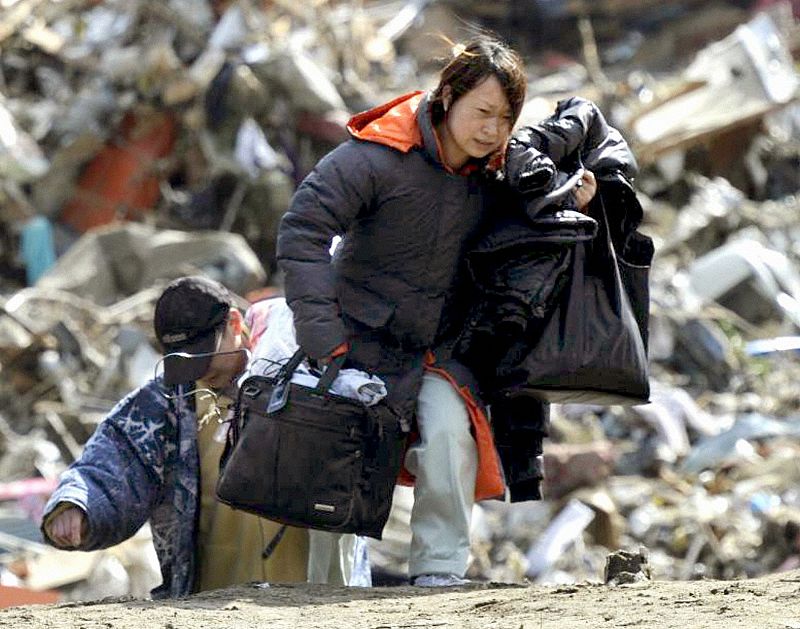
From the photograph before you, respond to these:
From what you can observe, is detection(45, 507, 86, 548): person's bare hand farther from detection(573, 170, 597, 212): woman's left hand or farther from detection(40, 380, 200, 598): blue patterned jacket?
detection(573, 170, 597, 212): woman's left hand

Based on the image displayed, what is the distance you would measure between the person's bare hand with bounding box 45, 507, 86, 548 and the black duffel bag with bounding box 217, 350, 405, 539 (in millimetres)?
468

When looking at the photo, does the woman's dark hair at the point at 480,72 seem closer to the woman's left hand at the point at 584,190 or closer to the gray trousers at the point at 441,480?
the woman's left hand at the point at 584,190

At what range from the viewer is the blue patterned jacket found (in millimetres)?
5707

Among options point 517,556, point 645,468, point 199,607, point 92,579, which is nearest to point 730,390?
point 645,468

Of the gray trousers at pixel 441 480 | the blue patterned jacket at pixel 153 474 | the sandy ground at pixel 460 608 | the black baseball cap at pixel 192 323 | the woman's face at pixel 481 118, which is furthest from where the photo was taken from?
the black baseball cap at pixel 192 323

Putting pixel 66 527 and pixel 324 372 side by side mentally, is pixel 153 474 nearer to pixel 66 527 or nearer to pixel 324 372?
pixel 66 527

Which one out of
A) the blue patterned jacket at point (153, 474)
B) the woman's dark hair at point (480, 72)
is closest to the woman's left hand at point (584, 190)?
the woman's dark hair at point (480, 72)

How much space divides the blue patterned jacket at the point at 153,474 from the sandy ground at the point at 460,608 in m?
0.43

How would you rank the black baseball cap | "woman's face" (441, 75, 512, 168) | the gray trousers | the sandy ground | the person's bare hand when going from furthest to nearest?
1. the black baseball cap
2. the person's bare hand
3. the gray trousers
4. "woman's face" (441, 75, 512, 168)
5. the sandy ground

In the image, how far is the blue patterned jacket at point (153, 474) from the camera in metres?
5.71

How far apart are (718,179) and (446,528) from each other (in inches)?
422

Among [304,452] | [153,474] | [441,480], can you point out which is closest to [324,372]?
[304,452]

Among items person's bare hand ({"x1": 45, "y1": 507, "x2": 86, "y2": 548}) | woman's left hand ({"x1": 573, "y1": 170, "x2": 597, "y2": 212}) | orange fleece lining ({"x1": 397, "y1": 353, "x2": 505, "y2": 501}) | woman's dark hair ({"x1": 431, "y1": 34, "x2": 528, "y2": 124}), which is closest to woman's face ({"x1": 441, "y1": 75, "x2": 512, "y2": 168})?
woman's dark hair ({"x1": 431, "y1": 34, "x2": 528, "y2": 124})

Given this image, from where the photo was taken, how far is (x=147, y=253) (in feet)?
43.1
